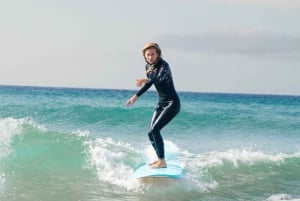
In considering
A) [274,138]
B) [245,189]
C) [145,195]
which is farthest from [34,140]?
[274,138]

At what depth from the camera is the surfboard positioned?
754 cm

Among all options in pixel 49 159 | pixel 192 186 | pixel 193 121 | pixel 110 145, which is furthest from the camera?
pixel 193 121

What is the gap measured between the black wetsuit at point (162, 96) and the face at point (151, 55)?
8cm

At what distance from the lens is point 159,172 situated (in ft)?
24.8

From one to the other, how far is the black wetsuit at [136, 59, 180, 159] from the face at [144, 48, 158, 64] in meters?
0.08

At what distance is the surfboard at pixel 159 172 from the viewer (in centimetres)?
754

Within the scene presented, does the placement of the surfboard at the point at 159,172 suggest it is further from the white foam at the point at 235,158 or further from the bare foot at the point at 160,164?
the white foam at the point at 235,158

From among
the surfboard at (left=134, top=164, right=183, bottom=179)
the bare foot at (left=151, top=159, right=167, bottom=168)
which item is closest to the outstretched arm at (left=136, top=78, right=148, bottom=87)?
the bare foot at (left=151, top=159, right=167, bottom=168)

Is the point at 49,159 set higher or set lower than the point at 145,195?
lower

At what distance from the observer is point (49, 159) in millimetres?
9797

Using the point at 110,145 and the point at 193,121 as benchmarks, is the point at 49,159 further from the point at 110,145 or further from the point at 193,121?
the point at 193,121

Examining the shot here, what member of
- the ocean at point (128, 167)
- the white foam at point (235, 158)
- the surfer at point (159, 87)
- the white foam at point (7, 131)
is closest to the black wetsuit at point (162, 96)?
the surfer at point (159, 87)

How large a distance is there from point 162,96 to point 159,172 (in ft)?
4.10

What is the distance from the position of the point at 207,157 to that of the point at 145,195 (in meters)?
3.98
